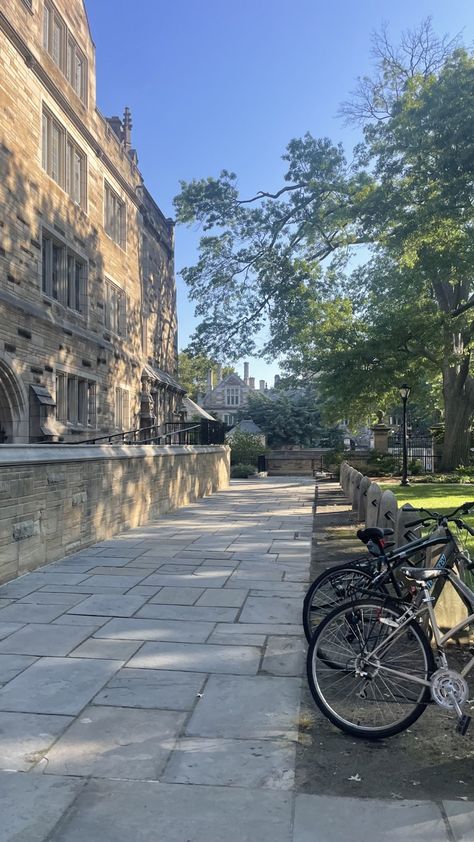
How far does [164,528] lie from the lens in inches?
452

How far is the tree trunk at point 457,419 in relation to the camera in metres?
26.0

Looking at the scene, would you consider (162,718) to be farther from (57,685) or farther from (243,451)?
(243,451)

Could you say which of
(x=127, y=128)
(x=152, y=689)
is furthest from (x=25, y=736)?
(x=127, y=128)

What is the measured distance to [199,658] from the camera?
459 centimetres

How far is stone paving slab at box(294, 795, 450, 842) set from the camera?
252cm

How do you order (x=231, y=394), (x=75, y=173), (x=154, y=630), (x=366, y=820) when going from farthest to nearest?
(x=231, y=394) → (x=75, y=173) → (x=154, y=630) → (x=366, y=820)

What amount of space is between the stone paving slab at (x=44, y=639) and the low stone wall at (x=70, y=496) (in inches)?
69.4

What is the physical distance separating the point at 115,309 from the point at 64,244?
17.5 ft

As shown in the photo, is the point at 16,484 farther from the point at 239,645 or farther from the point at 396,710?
the point at 396,710

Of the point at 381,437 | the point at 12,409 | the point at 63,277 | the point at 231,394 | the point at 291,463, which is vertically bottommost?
the point at 291,463

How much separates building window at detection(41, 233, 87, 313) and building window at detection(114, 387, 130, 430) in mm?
4089

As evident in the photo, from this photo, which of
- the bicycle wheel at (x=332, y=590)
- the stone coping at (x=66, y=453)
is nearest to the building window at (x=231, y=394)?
the stone coping at (x=66, y=453)

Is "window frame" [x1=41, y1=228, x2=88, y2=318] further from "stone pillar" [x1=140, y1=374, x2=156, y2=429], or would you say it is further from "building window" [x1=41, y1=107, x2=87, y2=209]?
"stone pillar" [x1=140, y1=374, x2=156, y2=429]

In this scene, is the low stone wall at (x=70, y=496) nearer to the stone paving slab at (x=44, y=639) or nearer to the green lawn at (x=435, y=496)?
the stone paving slab at (x=44, y=639)
